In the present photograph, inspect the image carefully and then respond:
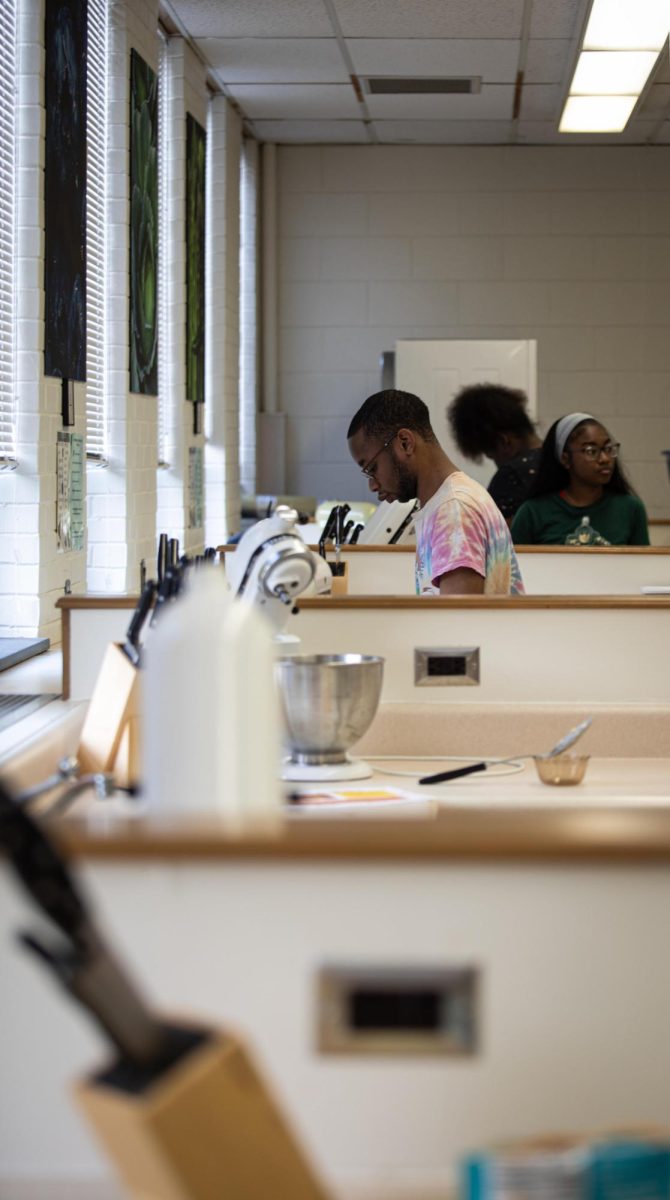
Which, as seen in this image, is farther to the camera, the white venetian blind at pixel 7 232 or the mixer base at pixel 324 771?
the white venetian blind at pixel 7 232

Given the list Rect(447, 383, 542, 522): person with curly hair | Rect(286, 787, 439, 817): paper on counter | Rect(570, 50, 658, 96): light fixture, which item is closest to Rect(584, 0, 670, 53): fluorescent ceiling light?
Rect(570, 50, 658, 96): light fixture

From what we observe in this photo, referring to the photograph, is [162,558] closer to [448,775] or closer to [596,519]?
[448,775]

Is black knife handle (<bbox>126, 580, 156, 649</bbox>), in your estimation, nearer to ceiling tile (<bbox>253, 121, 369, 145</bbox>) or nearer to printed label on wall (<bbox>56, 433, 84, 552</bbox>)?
printed label on wall (<bbox>56, 433, 84, 552</bbox>)

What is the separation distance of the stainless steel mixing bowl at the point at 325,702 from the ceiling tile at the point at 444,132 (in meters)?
6.84

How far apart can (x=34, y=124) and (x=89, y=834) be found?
4036mm

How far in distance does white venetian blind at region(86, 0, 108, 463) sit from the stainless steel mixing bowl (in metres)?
3.40

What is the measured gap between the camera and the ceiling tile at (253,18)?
6.51m

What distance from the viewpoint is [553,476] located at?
508 cm

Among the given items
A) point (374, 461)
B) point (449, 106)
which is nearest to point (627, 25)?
point (449, 106)

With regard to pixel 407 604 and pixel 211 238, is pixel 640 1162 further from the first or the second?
pixel 211 238

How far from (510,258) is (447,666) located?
6819mm

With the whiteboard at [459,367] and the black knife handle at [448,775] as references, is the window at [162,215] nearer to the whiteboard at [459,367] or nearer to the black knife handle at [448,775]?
the whiteboard at [459,367]

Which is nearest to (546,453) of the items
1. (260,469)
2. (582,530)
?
(582,530)

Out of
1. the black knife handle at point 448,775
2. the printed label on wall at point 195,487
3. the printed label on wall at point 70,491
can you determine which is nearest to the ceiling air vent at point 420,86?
the printed label on wall at point 195,487
